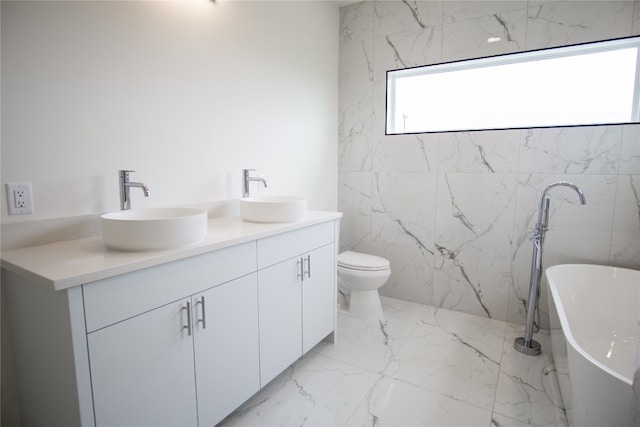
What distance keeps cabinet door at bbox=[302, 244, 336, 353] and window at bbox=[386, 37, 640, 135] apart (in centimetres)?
145

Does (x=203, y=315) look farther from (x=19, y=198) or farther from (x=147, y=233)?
(x=19, y=198)

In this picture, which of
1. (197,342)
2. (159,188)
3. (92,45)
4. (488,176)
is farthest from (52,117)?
(488,176)

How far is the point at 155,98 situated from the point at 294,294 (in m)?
1.24

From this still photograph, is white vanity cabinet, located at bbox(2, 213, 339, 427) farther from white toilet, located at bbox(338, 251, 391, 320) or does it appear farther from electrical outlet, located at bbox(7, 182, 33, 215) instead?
white toilet, located at bbox(338, 251, 391, 320)

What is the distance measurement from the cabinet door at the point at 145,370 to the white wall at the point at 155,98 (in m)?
0.63

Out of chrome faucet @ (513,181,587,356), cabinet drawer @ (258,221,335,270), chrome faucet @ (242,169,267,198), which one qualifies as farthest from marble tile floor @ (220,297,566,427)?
chrome faucet @ (242,169,267,198)

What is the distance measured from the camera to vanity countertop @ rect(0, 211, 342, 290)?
3.38 ft

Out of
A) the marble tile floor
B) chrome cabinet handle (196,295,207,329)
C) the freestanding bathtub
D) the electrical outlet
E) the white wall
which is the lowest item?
the marble tile floor

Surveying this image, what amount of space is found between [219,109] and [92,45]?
2.34 feet

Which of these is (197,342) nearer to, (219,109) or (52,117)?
(52,117)

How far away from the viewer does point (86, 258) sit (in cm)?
121

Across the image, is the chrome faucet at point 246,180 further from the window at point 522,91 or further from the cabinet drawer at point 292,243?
the window at point 522,91

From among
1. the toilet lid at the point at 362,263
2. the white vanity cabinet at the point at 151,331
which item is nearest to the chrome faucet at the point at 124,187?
the white vanity cabinet at the point at 151,331

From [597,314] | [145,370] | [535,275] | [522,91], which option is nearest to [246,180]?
[145,370]
